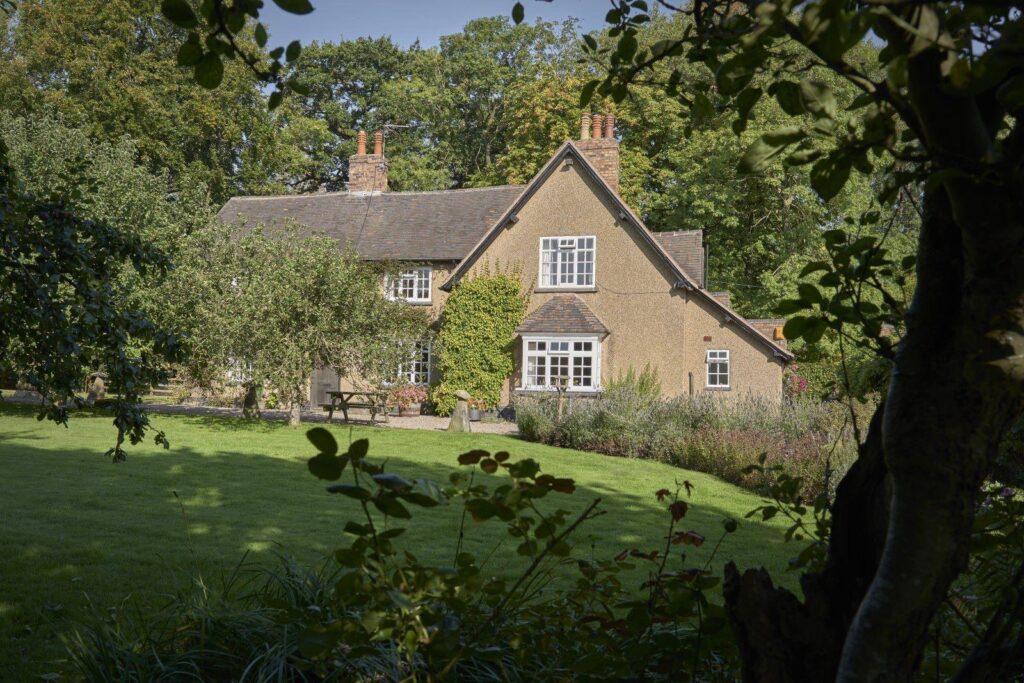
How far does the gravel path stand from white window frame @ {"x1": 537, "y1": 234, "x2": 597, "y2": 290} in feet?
15.2

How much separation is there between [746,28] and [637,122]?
36878mm

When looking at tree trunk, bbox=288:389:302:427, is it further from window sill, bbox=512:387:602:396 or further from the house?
window sill, bbox=512:387:602:396

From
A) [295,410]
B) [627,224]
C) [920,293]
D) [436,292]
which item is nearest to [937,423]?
[920,293]

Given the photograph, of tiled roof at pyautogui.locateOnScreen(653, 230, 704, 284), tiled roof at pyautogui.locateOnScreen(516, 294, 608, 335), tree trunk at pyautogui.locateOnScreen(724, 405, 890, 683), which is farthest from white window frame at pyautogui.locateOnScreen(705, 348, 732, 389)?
tree trunk at pyautogui.locateOnScreen(724, 405, 890, 683)

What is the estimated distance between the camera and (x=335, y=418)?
81.9ft

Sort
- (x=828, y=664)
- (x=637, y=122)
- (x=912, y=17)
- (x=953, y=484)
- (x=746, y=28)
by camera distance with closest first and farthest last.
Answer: (x=912, y=17) < (x=953, y=484) < (x=746, y=28) < (x=828, y=664) < (x=637, y=122)

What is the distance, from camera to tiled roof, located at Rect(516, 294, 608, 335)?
25.9m

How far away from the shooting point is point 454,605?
2289 mm

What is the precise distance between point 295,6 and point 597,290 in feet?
83.2

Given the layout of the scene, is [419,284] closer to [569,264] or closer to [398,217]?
[398,217]

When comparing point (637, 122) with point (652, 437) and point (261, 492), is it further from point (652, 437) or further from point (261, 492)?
point (261, 492)

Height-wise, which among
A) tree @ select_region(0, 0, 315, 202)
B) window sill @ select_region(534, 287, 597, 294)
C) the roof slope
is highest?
tree @ select_region(0, 0, 315, 202)

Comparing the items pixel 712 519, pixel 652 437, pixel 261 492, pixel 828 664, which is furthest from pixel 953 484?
pixel 652 437

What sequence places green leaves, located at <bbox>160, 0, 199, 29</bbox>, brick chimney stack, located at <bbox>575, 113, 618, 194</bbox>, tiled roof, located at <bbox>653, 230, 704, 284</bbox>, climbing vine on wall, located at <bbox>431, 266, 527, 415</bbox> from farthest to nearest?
brick chimney stack, located at <bbox>575, 113, 618, 194</bbox>
climbing vine on wall, located at <bbox>431, 266, 527, 415</bbox>
tiled roof, located at <bbox>653, 230, 704, 284</bbox>
green leaves, located at <bbox>160, 0, 199, 29</bbox>
